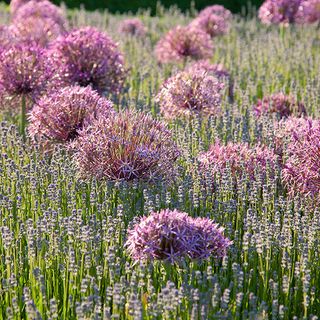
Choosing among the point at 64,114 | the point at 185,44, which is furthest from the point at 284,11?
the point at 64,114

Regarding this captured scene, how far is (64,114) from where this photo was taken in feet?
15.5

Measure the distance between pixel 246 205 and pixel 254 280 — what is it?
34.2 inches

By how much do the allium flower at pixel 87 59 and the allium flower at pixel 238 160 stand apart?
170 centimetres

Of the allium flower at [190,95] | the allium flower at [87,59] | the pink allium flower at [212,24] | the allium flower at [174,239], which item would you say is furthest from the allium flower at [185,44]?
the allium flower at [174,239]

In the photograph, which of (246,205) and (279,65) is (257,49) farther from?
(246,205)

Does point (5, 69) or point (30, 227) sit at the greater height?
point (5, 69)

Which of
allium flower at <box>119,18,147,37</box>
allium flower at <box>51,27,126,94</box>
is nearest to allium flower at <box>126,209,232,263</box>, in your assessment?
allium flower at <box>51,27,126,94</box>

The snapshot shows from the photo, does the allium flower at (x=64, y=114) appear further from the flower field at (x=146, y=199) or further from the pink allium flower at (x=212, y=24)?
the pink allium flower at (x=212, y=24)

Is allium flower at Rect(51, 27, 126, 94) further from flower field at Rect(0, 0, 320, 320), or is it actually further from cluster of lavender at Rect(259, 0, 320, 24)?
cluster of lavender at Rect(259, 0, 320, 24)

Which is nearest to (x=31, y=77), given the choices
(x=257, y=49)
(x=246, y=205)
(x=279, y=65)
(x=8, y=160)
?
(x=8, y=160)

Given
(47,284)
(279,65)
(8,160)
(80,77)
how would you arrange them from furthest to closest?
(279,65)
(80,77)
(8,160)
(47,284)

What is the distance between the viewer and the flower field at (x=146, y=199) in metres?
3.18

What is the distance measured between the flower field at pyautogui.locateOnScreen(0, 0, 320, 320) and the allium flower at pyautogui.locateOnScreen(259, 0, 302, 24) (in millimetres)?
4101

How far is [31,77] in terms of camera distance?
5.42 meters
